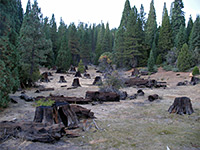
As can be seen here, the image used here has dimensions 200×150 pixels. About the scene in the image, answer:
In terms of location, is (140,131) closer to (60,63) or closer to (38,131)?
(38,131)

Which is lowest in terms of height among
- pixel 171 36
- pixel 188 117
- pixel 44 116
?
pixel 188 117

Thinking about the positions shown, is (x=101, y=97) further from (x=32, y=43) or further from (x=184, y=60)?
(x=184, y=60)

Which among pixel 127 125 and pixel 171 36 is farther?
pixel 171 36

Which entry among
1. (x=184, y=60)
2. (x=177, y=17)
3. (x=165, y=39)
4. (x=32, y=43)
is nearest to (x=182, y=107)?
(x=32, y=43)

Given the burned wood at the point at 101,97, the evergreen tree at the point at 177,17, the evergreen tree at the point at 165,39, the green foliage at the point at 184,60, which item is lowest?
the burned wood at the point at 101,97

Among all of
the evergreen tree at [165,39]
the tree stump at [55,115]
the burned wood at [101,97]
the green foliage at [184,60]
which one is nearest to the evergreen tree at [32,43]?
the burned wood at [101,97]

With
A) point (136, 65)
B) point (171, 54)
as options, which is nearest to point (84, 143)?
point (171, 54)

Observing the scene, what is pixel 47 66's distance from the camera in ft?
129

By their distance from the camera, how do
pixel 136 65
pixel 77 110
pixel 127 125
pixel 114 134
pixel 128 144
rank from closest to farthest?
1. pixel 128 144
2. pixel 114 134
3. pixel 127 125
4. pixel 77 110
5. pixel 136 65

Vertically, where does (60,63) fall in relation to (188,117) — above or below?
above

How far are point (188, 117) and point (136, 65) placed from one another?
3327 cm

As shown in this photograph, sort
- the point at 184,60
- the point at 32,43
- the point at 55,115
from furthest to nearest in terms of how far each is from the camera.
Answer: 1. the point at 184,60
2. the point at 32,43
3. the point at 55,115

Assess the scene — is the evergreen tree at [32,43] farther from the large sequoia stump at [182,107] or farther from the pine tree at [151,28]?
the pine tree at [151,28]

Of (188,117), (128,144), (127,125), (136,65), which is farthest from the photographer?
(136,65)
